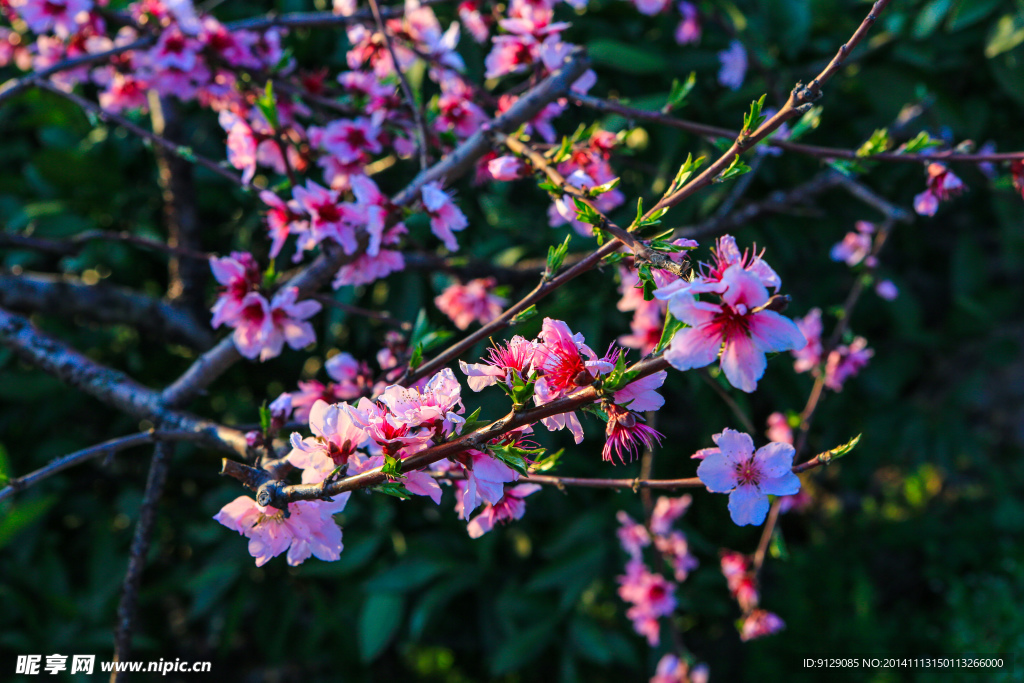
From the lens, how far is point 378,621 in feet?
6.66

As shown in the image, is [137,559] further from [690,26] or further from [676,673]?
[690,26]

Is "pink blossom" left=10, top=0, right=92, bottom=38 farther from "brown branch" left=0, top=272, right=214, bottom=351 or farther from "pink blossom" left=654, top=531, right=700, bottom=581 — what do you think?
"pink blossom" left=654, top=531, right=700, bottom=581

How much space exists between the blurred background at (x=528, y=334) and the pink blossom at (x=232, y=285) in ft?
2.50

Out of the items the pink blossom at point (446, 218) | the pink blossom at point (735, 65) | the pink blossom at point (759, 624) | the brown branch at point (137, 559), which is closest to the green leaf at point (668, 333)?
the pink blossom at point (446, 218)

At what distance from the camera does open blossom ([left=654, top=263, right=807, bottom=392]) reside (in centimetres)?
60

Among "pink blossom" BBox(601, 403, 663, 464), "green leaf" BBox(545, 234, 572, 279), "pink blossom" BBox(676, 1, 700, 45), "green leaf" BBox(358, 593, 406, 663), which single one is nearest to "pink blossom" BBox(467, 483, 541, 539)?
"pink blossom" BBox(601, 403, 663, 464)

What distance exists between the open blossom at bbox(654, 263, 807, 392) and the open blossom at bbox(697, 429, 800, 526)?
123mm

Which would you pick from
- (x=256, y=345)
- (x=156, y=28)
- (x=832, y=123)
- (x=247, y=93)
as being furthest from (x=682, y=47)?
(x=256, y=345)

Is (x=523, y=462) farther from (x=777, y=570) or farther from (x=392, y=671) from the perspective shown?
(x=777, y=570)

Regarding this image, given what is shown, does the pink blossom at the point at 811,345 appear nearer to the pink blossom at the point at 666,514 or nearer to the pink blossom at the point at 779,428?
the pink blossom at the point at 779,428

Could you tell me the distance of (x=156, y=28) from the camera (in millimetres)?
1516

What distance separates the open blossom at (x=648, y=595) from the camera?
1848 millimetres

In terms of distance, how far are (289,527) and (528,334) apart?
3.18ft

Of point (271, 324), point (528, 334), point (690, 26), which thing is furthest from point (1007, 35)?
point (271, 324)
